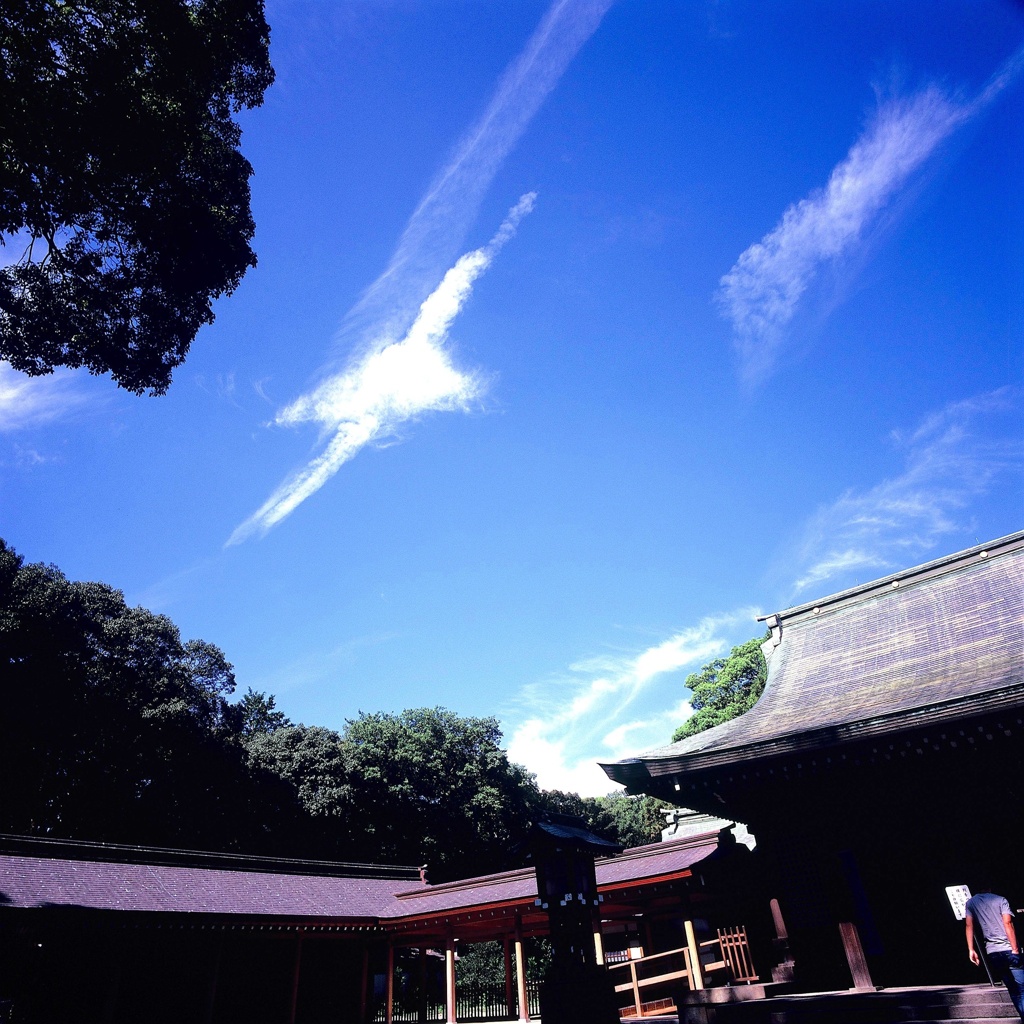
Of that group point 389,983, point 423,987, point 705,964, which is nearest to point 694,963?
point 705,964

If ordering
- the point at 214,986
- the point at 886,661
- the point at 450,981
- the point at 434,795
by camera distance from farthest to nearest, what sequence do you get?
the point at 434,795 < the point at 450,981 < the point at 214,986 < the point at 886,661

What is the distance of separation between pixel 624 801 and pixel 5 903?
4139cm

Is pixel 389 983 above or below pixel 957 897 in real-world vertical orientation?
below

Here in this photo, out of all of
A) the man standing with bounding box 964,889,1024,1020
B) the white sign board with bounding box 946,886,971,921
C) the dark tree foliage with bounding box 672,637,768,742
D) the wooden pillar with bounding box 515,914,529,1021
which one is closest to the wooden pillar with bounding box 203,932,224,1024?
the wooden pillar with bounding box 515,914,529,1021

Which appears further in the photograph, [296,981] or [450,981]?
[450,981]

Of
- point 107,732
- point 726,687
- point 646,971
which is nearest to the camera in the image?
point 646,971

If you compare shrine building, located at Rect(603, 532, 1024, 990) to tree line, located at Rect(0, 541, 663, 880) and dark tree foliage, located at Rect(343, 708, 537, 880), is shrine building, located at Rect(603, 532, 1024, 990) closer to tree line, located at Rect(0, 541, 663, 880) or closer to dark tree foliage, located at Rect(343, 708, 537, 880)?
tree line, located at Rect(0, 541, 663, 880)

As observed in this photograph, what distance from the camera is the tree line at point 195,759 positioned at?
80.5 feet

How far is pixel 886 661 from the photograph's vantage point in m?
11.1

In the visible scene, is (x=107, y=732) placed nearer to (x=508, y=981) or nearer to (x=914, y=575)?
(x=508, y=981)

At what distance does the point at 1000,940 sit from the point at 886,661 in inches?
243

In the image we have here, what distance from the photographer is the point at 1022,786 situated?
7.68m

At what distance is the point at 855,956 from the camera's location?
808cm

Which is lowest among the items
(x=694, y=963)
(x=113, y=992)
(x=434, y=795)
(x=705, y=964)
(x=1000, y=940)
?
(x=705, y=964)
